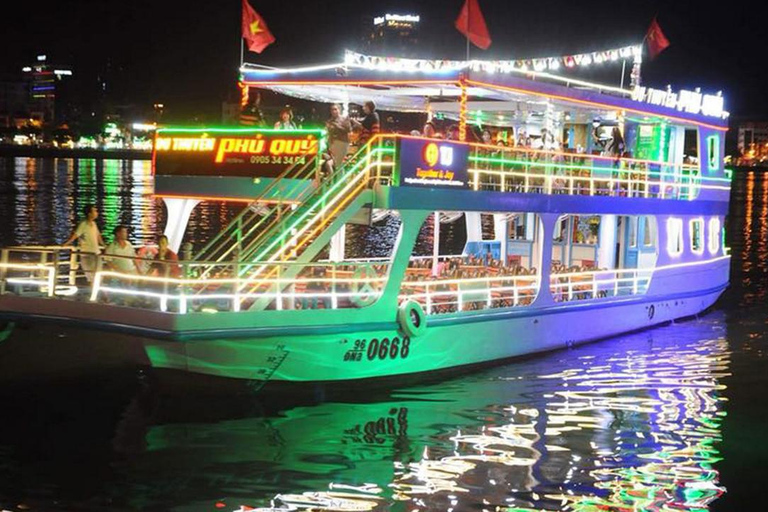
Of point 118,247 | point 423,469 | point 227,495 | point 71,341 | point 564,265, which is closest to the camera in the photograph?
point 227,495

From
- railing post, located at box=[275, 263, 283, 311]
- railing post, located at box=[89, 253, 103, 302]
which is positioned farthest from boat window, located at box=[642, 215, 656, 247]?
railing post, located at box=[89, 253, 103, 302]

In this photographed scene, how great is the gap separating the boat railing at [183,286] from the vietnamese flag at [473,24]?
4.34 metres

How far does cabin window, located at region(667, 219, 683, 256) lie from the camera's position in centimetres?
2219

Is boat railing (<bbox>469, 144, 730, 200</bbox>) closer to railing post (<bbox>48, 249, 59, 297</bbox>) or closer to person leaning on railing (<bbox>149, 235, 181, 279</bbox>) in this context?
person leaning on railing (<bbox>149, 235, 181, 279</bbox>)

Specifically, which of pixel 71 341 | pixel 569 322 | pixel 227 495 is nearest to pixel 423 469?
pixel 227 495

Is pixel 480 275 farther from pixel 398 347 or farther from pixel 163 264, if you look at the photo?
pixel 163 264

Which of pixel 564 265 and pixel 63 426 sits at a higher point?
pixel 564 265

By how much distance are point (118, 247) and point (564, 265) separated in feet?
31.3

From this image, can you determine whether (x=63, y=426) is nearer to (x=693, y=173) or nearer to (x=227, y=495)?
(x=227, y=495)

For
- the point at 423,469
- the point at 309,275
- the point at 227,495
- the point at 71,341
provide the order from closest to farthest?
the point at 227,495
the point at 423,469
the point at 309,275
the point at 71,341

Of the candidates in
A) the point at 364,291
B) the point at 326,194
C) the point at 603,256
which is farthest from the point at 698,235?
the point at 326,194

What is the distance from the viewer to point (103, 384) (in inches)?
600

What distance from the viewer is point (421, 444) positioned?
12.8 meters

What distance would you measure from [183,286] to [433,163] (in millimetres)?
4468
